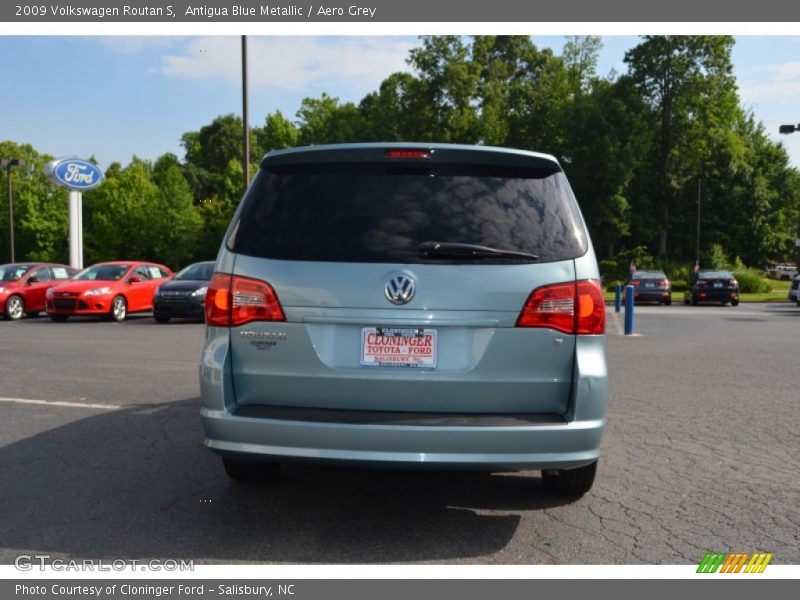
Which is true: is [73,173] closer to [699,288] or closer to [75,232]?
[75,232]

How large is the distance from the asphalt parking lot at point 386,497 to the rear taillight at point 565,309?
1076mm

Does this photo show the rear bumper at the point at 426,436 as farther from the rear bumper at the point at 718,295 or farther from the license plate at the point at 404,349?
the rear bumper at the point at 718,295

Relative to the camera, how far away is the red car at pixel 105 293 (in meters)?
19.9

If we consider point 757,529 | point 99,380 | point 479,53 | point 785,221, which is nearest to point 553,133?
point 479,53

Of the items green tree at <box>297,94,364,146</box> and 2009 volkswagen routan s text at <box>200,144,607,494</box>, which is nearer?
2009 volkswagen routan s text at <box>200,144,607,494</box>

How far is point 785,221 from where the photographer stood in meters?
67.2

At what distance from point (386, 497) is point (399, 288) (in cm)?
158

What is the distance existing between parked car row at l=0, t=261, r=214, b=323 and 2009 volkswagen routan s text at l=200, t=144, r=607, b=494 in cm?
1547

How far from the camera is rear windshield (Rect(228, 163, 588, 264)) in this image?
12.7 ft

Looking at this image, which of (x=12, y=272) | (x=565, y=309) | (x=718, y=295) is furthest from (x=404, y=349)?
(x=718, y=295)

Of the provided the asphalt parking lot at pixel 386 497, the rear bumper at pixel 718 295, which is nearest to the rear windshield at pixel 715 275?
the rear bumper at pixel 718 295

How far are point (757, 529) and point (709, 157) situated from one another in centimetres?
6556

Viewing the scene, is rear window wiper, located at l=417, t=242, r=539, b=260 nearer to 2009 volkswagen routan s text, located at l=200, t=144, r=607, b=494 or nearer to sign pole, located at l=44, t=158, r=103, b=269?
2009 volkswagen routan s text, located at l=200, t=144, r=607, b=494

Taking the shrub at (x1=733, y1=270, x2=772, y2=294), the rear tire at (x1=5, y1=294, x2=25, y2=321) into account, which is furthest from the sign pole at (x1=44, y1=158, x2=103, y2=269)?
the shrub at (x1=733, y1=270, x2=772, y2=294)
